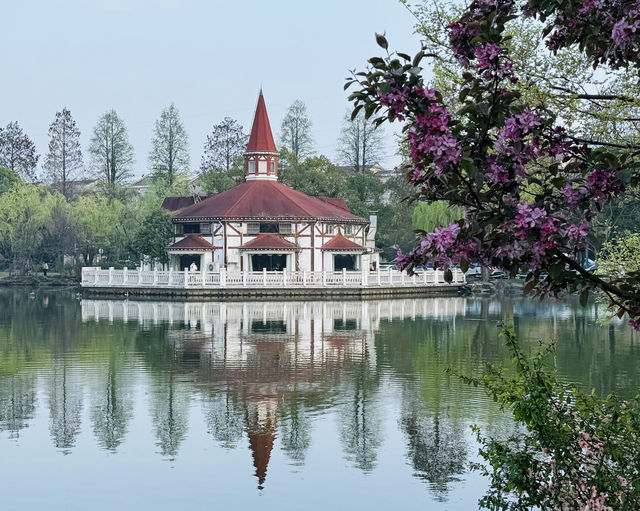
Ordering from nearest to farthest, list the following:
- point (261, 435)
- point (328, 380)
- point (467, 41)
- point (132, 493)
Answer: point (467, 41) → point (132, 493) → point (261, 435) → point (328, 380)

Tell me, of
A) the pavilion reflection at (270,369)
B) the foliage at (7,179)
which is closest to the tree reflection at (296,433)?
the pavilion reflection at (270,369)

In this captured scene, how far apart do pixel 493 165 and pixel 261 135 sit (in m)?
61.6

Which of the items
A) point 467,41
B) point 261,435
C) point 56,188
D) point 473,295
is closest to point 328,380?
point 261,435

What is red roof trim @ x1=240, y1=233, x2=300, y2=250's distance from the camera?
58344mm

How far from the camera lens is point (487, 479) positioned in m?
13.1

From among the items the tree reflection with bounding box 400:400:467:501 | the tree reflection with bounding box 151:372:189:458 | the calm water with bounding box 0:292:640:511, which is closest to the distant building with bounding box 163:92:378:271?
the calm water with bounding box 0:292:640:511

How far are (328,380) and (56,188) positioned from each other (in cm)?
6675

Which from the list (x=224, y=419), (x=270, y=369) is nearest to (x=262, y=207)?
(x=270, y=369)

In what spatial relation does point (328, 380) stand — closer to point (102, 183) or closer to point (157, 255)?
point (157, 255)

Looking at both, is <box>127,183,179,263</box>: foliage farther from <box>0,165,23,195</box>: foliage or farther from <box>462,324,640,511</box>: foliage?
<box>462,324,640,511</box>: foliage

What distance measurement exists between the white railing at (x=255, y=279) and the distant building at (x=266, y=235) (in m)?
4.03

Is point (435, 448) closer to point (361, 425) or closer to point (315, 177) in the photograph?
point (361, 425)

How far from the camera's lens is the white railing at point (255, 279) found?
5247 cm

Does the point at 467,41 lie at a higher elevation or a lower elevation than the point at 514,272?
higher
